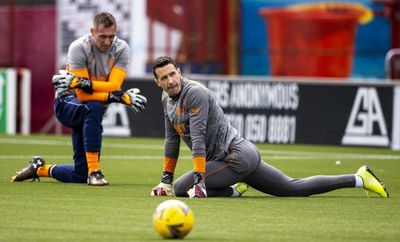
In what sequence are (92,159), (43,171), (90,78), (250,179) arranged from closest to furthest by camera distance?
1. (250,179)
2. (92,159)
3. (90,78)
4. (43,171)

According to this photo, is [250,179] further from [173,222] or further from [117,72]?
[173,222]

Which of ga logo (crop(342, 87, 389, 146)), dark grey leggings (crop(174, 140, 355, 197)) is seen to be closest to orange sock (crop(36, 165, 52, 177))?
dark grey leggings (crop(174, 140, 355, 197))

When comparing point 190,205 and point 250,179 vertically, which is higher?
point 250,179

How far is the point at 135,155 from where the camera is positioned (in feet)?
62.5

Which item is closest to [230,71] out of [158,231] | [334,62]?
[334,62]

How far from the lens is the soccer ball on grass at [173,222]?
8.80 meters

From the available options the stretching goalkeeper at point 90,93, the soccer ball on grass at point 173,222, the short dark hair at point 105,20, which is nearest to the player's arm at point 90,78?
the stretching goalkeeper at point 90,93

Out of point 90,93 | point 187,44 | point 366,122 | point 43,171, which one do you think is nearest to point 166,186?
point 90,93

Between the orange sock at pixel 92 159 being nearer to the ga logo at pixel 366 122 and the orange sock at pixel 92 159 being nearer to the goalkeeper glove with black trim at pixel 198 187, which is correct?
the goalkeeper glove with black trim at pixel 198 187

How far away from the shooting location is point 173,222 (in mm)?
8797

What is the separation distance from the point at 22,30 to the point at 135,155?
10801 millimetres

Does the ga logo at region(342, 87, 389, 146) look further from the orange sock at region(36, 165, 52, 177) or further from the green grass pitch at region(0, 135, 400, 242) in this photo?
the orange sock at region(36, 165, 52, 177)

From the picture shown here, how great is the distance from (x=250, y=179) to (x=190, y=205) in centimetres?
104

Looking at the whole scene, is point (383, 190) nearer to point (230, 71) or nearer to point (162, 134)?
point (162, 134)
